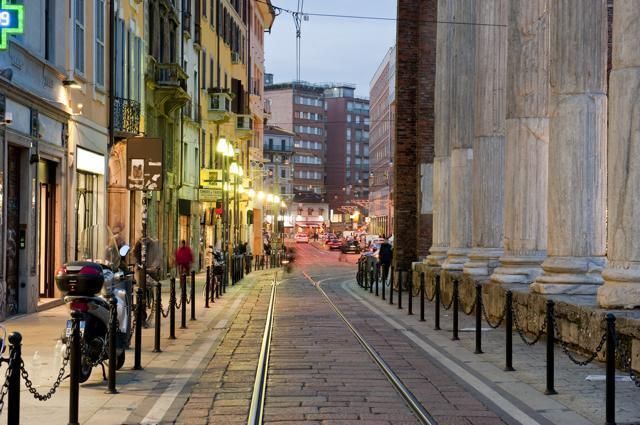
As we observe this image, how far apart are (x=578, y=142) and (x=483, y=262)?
25.9 ft

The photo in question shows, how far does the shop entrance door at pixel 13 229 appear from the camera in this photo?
1948 centimetres

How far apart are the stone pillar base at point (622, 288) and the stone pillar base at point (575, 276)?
2492mm

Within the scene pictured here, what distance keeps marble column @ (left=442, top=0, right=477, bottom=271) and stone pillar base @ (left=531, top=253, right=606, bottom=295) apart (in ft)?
31.5

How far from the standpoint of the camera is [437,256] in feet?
97.6

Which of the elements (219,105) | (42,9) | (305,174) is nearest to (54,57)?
(42,9)

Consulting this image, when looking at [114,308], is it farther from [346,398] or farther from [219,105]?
[219,105]

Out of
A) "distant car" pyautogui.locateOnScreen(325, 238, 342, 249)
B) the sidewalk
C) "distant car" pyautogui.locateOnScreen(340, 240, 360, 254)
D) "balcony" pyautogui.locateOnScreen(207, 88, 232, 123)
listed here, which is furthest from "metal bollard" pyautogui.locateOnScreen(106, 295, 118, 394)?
"distant car" pyautogui.locateOnScreen(325, 238, 342, 249)

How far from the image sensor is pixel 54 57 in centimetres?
2194

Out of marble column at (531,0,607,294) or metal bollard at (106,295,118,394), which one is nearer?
metal bollard at (106,295,118,394)

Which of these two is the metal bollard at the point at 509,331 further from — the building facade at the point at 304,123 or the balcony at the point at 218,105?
the building facade at the point at 304,123

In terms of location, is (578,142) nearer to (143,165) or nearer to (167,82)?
(143,165)

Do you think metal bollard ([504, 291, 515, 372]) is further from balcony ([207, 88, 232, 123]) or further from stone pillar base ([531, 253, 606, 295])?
balcony ([207, 88, 232, 123])

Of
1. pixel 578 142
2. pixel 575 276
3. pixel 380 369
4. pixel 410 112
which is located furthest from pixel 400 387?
pixel 410 112

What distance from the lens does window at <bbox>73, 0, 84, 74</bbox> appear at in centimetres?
2406
